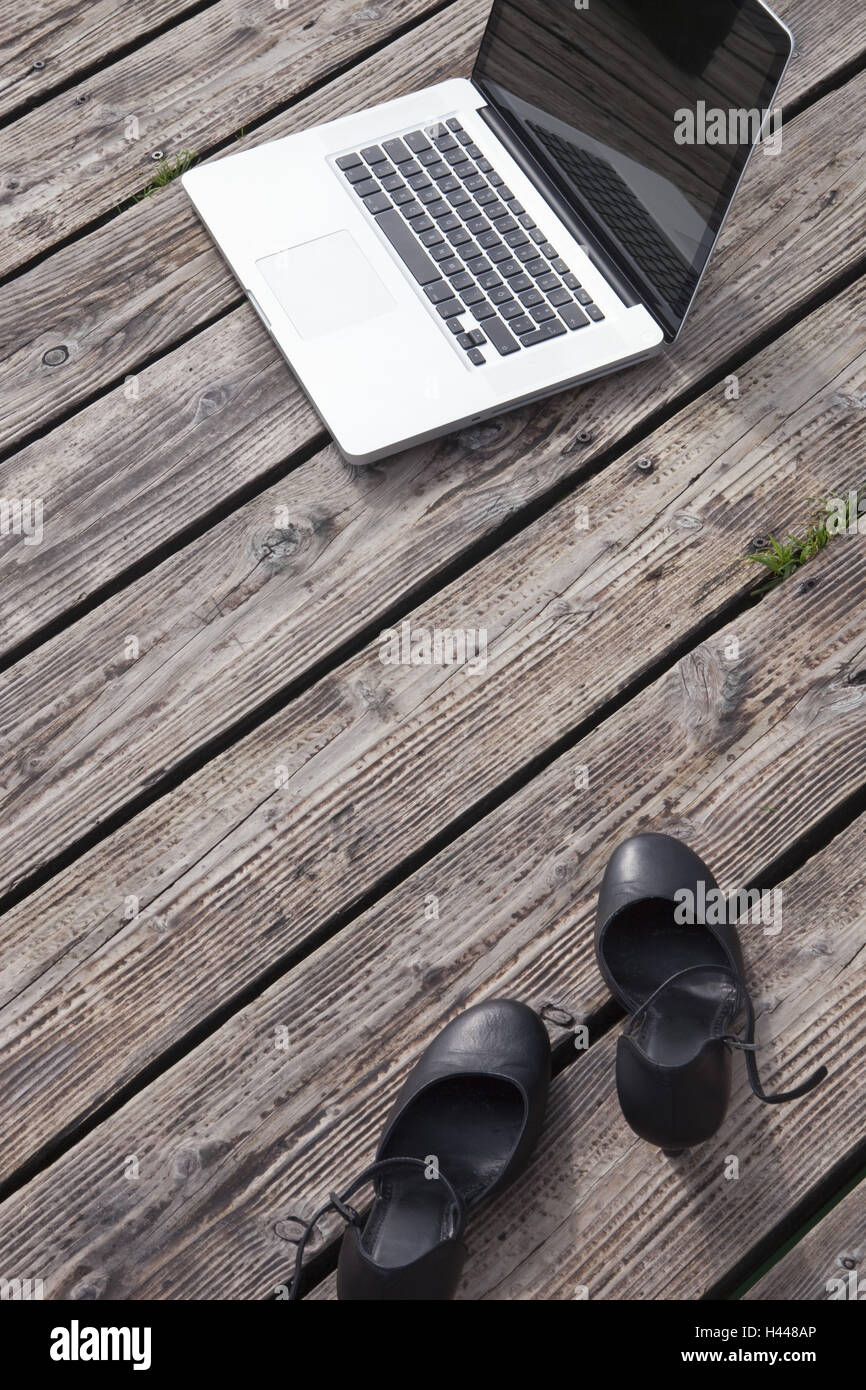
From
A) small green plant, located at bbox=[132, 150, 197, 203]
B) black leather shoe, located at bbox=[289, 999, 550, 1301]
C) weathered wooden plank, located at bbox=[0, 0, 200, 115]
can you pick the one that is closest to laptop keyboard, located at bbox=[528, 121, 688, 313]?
small green plant, located at bbox=[132, 150, 197, 203]

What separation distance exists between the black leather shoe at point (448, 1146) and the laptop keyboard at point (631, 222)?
812mm

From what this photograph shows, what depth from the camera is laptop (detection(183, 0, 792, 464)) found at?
120 cm

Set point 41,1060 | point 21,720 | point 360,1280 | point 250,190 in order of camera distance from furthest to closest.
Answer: point 250,190 < point 21,720 < point 41,1060 < point 360,1280

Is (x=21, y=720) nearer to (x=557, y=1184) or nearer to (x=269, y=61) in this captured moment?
(x=557, y=1184)

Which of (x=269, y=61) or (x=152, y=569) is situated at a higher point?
(x=269, y=61)

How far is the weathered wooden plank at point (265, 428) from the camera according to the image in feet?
4.28

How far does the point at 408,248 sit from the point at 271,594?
45cm

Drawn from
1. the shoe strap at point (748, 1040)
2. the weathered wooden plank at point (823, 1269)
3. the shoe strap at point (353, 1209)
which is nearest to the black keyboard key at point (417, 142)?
the shoe strap at point (748, 1040)

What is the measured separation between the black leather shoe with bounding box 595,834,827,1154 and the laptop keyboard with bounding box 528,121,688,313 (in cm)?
62

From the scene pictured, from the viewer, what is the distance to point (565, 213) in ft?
4.33

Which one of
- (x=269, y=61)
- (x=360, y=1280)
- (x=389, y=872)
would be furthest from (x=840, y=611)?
(x=269, y=61)

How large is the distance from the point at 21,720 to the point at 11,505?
27cm

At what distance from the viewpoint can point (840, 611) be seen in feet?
4.18

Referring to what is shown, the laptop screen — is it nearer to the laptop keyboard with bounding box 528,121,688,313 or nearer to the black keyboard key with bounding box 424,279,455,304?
the laptop keyboard with bounding box 528,121,688,313
